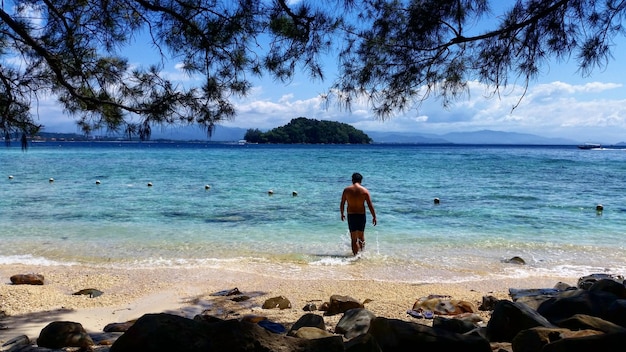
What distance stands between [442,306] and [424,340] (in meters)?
2.35

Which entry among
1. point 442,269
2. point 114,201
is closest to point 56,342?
point 442,269

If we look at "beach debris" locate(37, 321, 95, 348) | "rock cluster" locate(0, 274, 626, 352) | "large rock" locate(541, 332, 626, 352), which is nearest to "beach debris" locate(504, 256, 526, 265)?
"rock cluster" locate(0, 274, 626, 352)

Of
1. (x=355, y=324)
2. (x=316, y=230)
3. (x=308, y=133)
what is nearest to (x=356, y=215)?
(x=316, y=230)

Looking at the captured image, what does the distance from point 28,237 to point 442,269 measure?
346 inches

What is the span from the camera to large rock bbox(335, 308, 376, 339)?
4180mm

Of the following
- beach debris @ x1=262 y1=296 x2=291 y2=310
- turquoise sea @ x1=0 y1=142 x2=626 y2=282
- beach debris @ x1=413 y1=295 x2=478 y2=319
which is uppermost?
beach debris @ x1=413 y1=295 x2=478 y2=319

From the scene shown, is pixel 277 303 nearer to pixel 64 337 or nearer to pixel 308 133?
pixel 64 337

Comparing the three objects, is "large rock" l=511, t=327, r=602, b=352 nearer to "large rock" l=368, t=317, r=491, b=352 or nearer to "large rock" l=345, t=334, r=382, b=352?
"large rock" l=368, t=317, r=491, b=352

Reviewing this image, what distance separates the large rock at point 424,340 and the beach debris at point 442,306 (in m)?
Answer: 2.01

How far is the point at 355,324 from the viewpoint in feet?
14.1

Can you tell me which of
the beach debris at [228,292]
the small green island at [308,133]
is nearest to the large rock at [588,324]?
the beach debris at [228,292]

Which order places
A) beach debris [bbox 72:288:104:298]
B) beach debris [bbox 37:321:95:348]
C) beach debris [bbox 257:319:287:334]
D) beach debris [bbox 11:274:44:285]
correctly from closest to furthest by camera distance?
1. beach debris [bbox 37:321:95:348]
2. beach debris [bbox 257:319:287:334]
3. beach debris [bbox 72:288:104:298]
4. beach debris [bbox 11:274:44:285]

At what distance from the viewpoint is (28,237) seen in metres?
10.7

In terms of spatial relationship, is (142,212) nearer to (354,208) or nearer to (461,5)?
(354,208)
